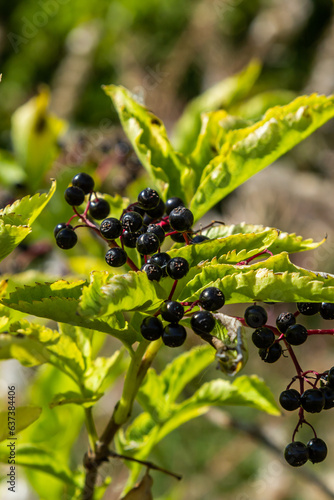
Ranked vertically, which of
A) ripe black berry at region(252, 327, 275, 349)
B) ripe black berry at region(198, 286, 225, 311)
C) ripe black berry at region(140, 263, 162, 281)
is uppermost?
ripe black berry at region(140, 263, 162, 281)

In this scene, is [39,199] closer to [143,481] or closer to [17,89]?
[143,481]

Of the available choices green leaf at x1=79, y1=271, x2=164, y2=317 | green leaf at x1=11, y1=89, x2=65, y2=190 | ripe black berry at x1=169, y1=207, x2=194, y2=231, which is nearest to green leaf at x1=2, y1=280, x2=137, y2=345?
green leaf at x1=79, y1=271, x2=164, y2=317

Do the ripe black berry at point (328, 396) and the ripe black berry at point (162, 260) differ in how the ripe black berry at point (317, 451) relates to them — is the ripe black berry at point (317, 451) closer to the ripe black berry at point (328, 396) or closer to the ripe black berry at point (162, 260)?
the ripe black berry at point (328, 396)

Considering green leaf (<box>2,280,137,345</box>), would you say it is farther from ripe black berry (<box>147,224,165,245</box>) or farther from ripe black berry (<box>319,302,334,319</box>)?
ripe black berry (<box>319,302,334,319</box>)

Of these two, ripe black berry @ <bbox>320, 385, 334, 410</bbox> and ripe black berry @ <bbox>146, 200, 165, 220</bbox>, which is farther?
ripe black berry @ <bbox>146, 200, 165, 220</bbox>

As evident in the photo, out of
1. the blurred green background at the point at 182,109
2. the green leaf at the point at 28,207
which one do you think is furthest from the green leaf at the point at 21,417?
the blurred green background at the point at 182,109

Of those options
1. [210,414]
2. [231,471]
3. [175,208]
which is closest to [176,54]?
[231,471]

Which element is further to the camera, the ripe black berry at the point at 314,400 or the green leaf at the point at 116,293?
the ripe black berry at the point at 314,400

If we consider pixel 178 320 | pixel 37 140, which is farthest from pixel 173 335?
pixel 37 140
